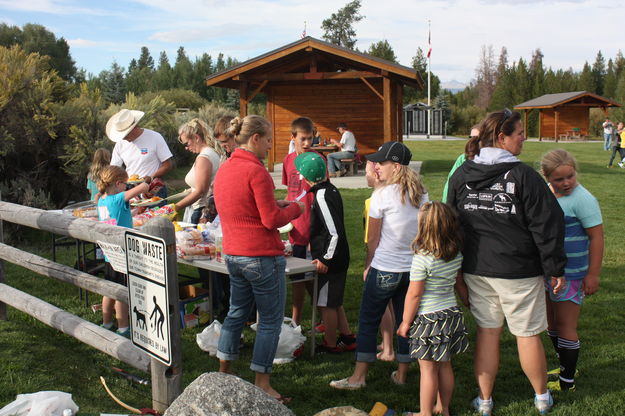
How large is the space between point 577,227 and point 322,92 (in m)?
16.9

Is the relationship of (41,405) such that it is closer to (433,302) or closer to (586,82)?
(433,302)

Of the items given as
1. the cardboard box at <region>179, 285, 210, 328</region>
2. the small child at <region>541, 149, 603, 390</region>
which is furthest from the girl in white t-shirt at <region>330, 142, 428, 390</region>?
the cardboard box at <region>179, 285, 210, 328</region>

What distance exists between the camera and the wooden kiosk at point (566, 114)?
41812 millimetres

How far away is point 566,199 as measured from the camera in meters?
4.10

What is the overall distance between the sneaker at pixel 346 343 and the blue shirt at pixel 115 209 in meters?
2.09

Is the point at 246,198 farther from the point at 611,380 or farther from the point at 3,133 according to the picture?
the point at 3,133

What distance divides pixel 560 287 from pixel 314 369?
199cm

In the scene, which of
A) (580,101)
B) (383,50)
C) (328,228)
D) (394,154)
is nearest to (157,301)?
(328,228)

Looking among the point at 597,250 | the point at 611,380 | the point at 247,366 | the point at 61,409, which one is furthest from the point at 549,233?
the point at 61,409

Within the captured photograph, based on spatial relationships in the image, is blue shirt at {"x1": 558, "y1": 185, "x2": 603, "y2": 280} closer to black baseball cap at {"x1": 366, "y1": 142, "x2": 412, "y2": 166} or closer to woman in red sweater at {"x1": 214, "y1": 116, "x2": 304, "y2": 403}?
black baseball cap at {"x1": 366, "y1": 142, "x2": 412, "y2": 166}

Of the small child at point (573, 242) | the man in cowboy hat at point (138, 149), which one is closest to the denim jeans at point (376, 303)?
the small child at point (573, 242)

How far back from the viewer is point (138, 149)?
683 cm

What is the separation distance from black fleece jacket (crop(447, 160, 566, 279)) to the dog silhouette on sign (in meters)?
1.93

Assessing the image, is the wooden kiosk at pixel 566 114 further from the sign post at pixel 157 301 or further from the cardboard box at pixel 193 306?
the sign post at pixel 157 301
